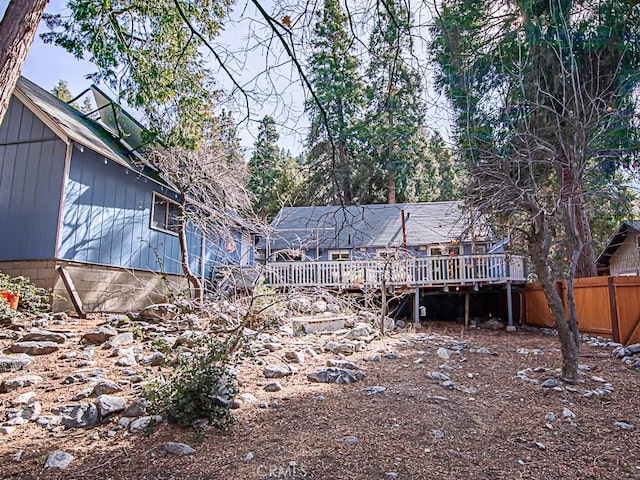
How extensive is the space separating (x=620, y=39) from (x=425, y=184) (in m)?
15.9

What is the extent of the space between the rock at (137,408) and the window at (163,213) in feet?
21.8

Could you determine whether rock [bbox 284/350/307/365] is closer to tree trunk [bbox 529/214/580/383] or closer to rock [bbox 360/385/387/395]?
rock [bbox 360/385/387/395]

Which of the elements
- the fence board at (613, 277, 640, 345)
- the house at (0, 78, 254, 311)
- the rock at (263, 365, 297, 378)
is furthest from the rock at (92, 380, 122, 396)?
the fence board at (613, 277, 640, 345)

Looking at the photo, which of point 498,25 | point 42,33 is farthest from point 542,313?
point 42,33

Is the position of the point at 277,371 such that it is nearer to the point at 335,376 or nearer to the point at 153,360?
the point at 335,376

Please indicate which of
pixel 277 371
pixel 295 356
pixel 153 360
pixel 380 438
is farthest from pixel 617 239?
pixel 153 360

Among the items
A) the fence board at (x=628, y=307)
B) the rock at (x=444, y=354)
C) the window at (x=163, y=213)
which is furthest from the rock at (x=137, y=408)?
the fence board at (x=628, y=307)

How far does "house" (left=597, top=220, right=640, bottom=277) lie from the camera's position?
14163 millimetres

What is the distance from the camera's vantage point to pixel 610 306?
283 inches

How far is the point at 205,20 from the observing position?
489 centimetres

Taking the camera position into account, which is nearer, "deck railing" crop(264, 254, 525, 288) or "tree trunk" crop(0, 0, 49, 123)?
"tree trunk" crop(0, 0, 49, 123)

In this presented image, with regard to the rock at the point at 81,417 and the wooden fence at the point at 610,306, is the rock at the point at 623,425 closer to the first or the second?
the rock at the point at 81,417

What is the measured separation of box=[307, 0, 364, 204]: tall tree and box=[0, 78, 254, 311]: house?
10.2 ft

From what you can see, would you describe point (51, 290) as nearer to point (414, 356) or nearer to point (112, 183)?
point (112, 183)
